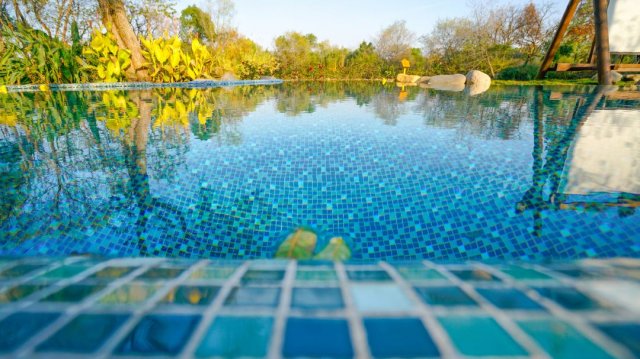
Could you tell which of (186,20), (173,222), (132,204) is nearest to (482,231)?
(173,222)

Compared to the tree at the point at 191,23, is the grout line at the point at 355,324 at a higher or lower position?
lower

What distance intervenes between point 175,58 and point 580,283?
624 inches

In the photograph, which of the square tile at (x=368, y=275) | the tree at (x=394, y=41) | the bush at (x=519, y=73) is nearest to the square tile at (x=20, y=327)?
the square tile at (x=368, y=275)

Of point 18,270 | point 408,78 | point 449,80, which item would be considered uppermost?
point 408,78

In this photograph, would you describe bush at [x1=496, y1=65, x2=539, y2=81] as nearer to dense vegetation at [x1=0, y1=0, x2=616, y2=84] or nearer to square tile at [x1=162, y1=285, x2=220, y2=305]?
dense vegetation at [x1=0, y1=0, x2=616, y2=84]

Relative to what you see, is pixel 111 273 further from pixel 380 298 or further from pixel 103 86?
pixel 103 86

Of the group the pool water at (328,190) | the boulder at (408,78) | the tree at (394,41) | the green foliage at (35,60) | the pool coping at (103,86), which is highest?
the tree at (394,41)

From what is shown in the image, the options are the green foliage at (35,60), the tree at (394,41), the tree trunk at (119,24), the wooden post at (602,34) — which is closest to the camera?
the wooden post at (602,34)

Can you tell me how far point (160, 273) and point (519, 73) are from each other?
924 inches

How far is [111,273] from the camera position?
1.20m

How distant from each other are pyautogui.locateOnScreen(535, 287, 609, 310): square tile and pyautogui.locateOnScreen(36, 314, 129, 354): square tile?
141 cm

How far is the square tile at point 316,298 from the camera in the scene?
0.97m

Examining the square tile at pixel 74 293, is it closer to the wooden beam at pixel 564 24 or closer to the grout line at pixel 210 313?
the grout line at pixel 210 313

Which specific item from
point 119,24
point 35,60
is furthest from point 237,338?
point 35,60
